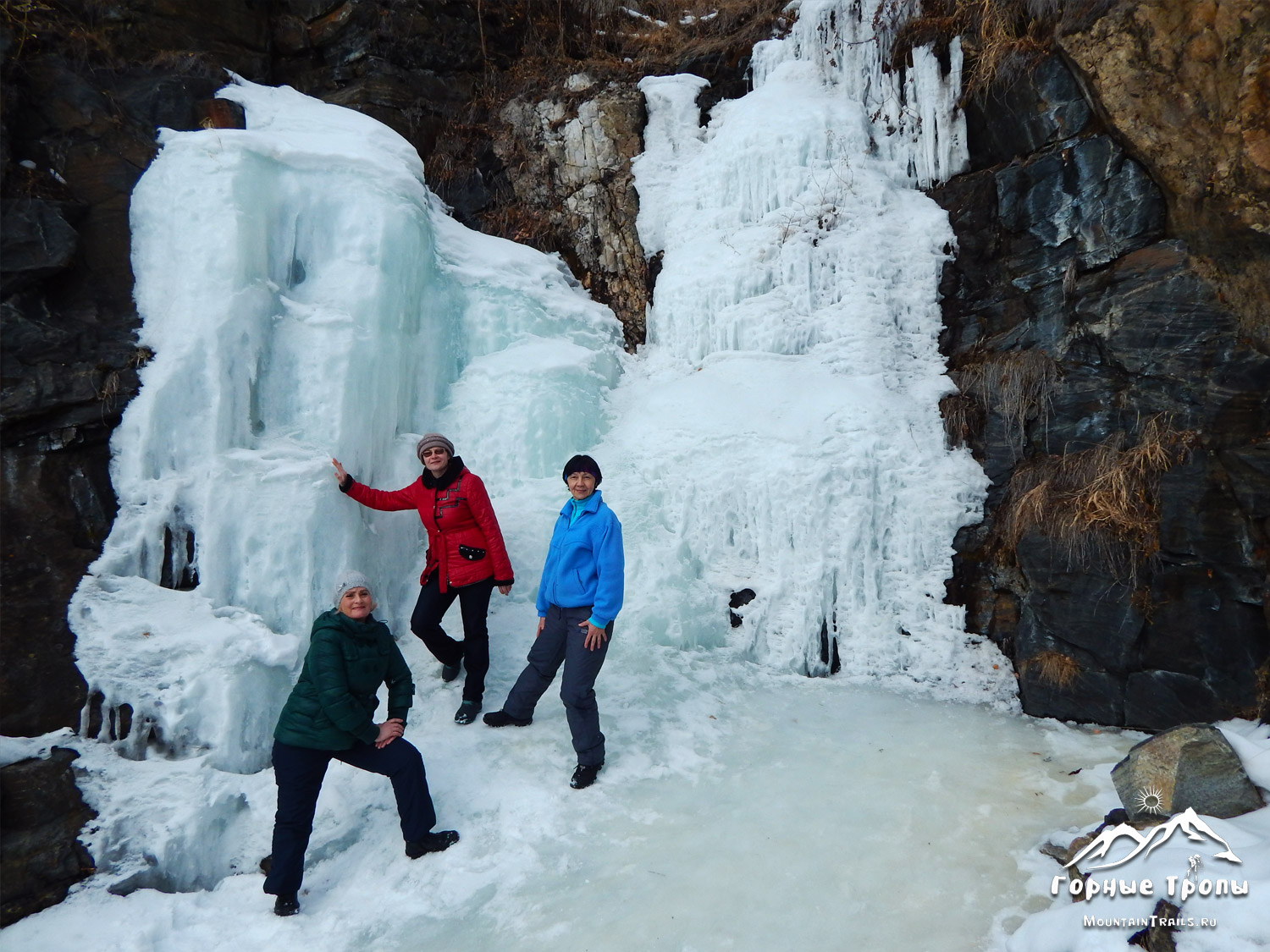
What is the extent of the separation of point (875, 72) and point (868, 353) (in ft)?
9.94

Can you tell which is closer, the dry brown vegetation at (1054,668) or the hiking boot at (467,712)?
the hiking boot at (467,712)

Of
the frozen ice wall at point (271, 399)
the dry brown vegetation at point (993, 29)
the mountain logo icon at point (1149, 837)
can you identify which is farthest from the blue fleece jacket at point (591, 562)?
the dry brown vegetation at point (993, 29)

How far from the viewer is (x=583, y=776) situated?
3.84 metres

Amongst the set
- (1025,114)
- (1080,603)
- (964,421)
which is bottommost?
(1080,603)

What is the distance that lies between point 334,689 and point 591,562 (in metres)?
1.35

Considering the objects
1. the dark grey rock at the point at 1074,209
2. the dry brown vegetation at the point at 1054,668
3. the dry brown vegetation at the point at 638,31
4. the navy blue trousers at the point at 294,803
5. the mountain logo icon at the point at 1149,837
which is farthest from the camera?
the dry brown vegetation at the point at 638,31

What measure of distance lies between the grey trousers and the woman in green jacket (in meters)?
0.84

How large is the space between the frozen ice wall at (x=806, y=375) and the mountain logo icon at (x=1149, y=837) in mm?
2027

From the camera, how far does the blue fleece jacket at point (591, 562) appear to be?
372 centimetres

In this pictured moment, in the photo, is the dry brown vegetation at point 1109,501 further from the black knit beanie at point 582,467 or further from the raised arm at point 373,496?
the raised arm at point 373,496

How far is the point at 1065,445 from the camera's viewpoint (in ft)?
17.2

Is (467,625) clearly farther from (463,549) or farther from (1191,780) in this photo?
(1191,780)

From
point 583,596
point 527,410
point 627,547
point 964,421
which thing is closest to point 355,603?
point 583,596

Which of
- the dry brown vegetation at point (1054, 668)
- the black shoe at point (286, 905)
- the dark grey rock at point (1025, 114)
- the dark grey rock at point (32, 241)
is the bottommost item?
the black shoe at point (286, 905)
